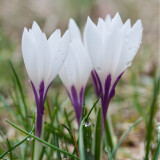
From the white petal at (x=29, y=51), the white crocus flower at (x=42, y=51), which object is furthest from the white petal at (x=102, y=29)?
the white petal at (x=29, y=51)

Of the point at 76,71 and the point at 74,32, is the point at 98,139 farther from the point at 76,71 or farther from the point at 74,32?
the point at 74,32

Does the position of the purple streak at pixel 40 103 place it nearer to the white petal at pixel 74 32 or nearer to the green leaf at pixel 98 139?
the green leaf at pixel 98 139

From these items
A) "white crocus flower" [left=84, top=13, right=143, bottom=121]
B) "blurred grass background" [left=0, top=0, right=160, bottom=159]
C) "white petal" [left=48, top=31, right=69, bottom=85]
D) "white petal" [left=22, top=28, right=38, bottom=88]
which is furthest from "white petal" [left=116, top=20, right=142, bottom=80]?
"blurred grass background" [left=0, top=0, right=160, bottom=159]

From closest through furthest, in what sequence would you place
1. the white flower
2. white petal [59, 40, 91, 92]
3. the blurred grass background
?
1. the white flower
2. white petal [59, 40, 91, 92]
3. the blurred grass background

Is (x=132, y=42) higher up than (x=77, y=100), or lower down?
higher up

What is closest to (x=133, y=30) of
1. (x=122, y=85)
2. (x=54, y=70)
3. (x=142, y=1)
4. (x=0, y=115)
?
(x=54, y=70)


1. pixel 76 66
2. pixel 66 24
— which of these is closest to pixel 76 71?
pixel 76 66

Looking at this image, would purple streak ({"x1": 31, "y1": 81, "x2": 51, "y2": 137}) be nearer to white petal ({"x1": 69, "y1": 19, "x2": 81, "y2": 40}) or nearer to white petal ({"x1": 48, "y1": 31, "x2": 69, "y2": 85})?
white petal ({"x1": 48, "y1": 31, "x2": 69, "y2": 85})

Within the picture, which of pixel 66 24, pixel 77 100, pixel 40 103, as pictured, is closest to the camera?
pixel 40 103
